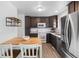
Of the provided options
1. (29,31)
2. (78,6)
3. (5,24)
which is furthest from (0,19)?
(29,31)

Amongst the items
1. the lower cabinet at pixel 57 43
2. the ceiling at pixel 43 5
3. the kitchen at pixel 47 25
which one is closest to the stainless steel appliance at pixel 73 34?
the kitchen at pixel 47 25

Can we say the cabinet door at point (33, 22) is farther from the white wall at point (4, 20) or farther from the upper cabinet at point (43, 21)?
the white wall at point (4, 20)

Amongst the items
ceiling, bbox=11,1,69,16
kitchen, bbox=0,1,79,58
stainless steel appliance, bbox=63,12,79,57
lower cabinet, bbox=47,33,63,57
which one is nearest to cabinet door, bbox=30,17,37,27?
kitchen, bbox=0,1,79,58

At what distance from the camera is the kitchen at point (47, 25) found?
229 cm

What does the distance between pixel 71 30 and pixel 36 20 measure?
7.66m

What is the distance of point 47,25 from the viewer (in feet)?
32.2

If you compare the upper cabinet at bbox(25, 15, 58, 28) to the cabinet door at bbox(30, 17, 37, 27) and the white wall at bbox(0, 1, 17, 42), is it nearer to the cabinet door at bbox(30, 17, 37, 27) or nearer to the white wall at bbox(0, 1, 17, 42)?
the cabinet door at bbox(30, 17, 37, 27)

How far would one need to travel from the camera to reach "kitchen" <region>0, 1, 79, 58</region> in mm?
2293

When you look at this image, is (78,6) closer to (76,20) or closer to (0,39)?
(76,20)

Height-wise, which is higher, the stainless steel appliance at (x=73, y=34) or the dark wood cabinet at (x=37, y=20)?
the dark wood cabinet at (x=37, y=20)

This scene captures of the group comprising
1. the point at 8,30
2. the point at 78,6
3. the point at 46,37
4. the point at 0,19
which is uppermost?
the point at 78,6

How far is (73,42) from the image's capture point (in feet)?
7.14

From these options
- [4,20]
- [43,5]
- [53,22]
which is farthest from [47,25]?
[4,20]

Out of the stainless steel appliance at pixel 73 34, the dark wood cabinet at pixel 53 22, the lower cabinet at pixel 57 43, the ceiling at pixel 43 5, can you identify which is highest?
the ceiling at pixel 43 5
